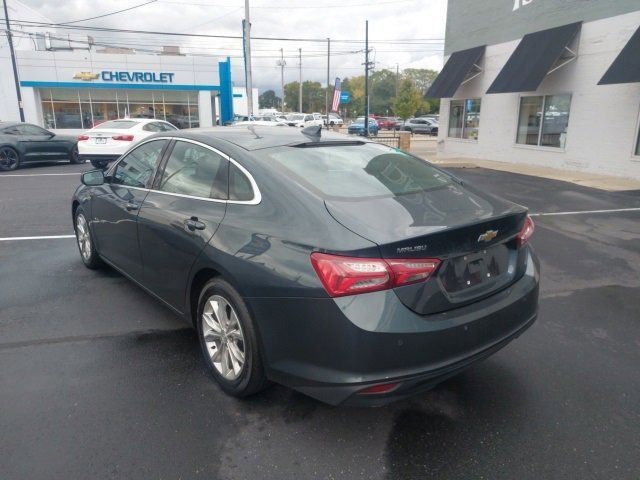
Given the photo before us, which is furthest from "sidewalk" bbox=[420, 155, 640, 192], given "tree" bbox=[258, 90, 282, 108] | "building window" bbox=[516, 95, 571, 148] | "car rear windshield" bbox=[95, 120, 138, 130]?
"tree" bbox=[258, 90, 282, 108]

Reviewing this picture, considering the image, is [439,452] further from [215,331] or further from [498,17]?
[498,17]

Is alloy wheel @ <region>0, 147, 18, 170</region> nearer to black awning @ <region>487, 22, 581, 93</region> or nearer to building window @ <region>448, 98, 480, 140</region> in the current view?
black awning @ <region>487, 22, 581, 93</region>

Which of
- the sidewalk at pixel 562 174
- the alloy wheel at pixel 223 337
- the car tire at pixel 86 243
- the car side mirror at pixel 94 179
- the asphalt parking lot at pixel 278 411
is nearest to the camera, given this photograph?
the asphalt parking lot at pixel 278 411

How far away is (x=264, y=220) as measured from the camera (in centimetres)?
274

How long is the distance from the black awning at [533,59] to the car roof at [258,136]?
1275 centimetres

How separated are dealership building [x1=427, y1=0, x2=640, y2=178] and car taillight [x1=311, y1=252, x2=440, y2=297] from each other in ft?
39.0

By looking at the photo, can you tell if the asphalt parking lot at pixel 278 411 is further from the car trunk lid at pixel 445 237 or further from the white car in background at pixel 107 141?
the white car in background at pixel 107 141

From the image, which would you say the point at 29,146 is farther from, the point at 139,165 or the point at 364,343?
the point at 364,343

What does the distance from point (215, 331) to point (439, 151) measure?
64.7 ft

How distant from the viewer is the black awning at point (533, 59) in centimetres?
1395

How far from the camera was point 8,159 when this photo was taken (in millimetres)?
14594

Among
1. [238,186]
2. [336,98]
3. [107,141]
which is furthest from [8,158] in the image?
[336,98]

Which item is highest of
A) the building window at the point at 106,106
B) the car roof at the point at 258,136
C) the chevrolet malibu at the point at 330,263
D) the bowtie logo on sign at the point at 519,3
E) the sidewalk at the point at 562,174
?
the bowtie logo on sign at the point at 519,3

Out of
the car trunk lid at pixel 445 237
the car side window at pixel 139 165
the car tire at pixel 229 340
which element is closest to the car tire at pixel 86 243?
the car side window at pixel 139 165
